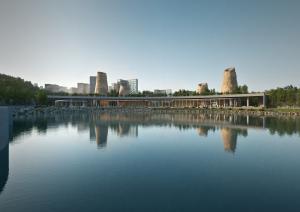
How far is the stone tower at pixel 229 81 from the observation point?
123 metres

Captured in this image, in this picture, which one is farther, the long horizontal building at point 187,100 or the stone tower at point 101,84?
the stone tower at point 101,84

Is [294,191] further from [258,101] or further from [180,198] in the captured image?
[258,101]

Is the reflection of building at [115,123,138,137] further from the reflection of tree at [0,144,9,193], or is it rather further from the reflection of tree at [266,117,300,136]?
the reflection of tree at [266,117,300,136]

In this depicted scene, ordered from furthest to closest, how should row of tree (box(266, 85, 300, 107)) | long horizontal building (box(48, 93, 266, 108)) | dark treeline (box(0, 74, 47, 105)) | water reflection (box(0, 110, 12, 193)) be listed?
long horizontal building (box(48, 93, 266, 108)), row of tree (box(266, 85, 300, 107)), dark treeline (box(0, 74, 47, 105)), water reflection (box(0, 110, 12, 193))

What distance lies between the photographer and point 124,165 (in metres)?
15.8

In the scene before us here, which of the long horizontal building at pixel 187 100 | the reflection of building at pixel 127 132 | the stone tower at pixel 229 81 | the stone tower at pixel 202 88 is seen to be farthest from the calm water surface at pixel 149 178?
the stone tower at pixel 202 88

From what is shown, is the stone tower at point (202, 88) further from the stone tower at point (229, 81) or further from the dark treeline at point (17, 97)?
the dark treeline at point (17, 97)

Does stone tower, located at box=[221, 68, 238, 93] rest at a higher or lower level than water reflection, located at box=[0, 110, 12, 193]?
higher

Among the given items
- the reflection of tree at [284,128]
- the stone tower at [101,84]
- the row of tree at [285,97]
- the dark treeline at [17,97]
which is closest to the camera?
the reflection of tree at [284,128]

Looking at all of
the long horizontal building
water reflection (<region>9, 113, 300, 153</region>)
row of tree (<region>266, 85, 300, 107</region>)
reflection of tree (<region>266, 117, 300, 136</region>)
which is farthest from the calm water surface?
the long horizontal building

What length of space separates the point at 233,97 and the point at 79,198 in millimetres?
104417

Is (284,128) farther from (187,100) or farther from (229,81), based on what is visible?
(187,100)

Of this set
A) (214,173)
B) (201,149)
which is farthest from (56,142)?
(214,173)

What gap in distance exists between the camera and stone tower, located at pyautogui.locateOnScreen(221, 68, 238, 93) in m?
123
